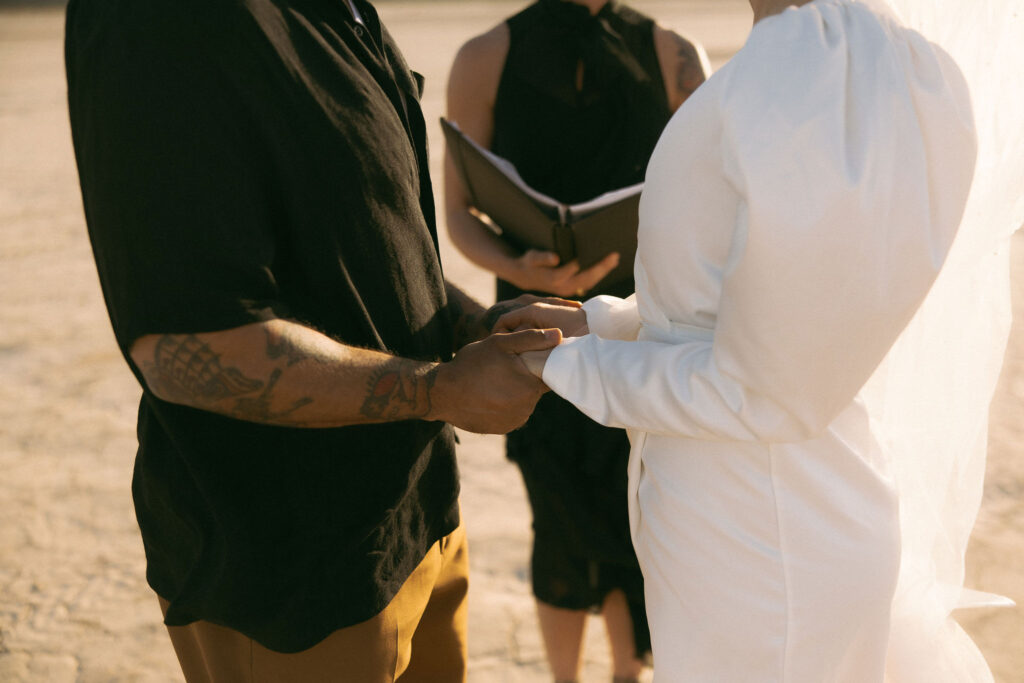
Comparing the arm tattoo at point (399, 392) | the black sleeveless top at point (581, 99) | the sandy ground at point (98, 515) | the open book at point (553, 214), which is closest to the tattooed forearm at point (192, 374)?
the arm tattoo at point (399, 392)

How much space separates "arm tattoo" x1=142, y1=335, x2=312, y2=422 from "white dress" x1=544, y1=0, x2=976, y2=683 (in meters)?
0.42

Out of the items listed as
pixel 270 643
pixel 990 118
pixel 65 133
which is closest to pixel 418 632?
pixel 270 643

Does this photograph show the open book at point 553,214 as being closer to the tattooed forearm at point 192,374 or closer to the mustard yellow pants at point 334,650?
the mustard yellow pants at point 334,650

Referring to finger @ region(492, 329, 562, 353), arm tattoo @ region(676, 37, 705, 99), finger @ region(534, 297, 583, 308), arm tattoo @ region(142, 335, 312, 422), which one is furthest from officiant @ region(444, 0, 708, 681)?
arm tattoo @ region(142, 335, 312, 422)

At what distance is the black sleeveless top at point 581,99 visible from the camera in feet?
7.51

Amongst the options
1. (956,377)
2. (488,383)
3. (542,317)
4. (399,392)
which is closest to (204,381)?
(399,392)

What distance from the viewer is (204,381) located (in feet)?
4.17

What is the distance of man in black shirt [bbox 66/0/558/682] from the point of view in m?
1.20

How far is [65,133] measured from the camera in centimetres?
932

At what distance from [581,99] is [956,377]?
1119 millimetres

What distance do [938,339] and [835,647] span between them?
0.58 m

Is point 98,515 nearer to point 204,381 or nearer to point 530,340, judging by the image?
point 204,381

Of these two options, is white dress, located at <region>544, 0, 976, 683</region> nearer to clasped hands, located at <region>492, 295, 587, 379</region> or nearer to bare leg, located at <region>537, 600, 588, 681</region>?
clasped hands, located at <region>492, 295, 587, 379</region>

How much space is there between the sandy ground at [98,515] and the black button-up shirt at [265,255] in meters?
1.35
